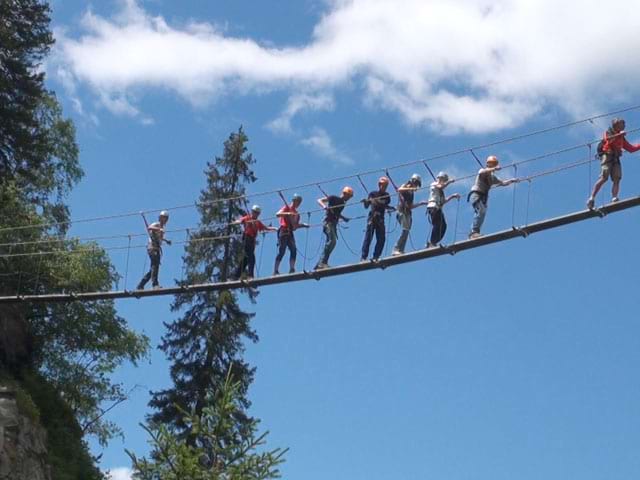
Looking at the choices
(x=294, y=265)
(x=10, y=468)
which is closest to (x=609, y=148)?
(x=294, y=265)

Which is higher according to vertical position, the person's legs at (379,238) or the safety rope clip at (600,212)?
the person's legs at (379,238)

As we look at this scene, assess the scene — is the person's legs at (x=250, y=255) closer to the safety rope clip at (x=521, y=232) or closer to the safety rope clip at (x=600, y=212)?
the safety rope clip at (x=521, y=232)

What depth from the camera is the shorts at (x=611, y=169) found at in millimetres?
17906

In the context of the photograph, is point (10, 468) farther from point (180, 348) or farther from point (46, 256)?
point (180, 348)

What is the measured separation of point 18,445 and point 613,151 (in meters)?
13.8

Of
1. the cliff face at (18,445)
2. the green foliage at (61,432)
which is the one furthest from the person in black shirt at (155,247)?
the green foliage at (61,432)

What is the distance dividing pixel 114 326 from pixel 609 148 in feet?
61.2

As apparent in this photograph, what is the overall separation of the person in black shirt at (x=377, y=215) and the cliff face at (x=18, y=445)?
898 centimetres

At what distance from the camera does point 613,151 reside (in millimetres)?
18016

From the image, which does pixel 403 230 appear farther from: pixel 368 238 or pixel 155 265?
pixel 155 265

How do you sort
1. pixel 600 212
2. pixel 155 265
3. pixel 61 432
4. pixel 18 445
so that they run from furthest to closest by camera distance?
pixel 61 432
pixel 18 445
pixel 155 265
pixel 600 212

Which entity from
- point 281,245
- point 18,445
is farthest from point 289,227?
point 18,445

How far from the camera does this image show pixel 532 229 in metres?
18.0

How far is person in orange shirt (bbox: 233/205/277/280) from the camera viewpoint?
21.8 metres
